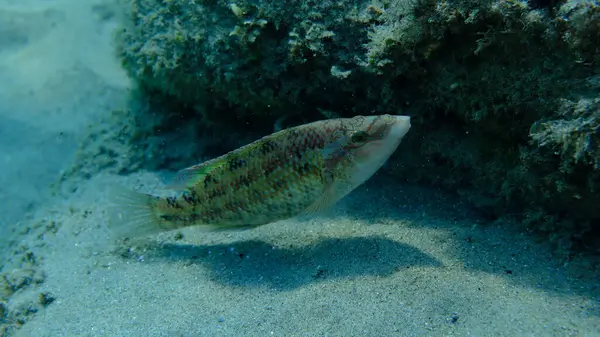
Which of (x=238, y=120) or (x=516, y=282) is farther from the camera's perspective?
(x=238, y=120)

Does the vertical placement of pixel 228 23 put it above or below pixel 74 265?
above

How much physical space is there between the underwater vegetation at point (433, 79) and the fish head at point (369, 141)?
0.70 m

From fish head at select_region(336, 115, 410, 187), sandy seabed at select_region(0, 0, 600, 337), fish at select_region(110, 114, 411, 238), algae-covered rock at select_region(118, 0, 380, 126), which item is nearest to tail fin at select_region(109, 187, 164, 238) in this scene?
fish at select_region(110, 114, 411, 238)

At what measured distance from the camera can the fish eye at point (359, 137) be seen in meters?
3.04

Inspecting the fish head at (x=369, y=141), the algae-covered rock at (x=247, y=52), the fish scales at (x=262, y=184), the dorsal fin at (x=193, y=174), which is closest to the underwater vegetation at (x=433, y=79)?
the algae-covered rock at (x=247, y=52)

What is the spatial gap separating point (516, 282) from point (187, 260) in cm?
311

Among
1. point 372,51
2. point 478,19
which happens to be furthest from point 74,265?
point 478,19

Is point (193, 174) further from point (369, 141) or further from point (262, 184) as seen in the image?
point (369, 141)

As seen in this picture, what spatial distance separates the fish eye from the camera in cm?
304

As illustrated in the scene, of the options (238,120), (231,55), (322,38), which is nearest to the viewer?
(322,38)

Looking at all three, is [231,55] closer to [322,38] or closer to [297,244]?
[322,38]

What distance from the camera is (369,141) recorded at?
3.04 m

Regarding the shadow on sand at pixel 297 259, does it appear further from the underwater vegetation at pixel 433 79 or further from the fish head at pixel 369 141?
the underwater vegetation at pixel 433 79

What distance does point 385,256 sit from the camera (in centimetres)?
334
